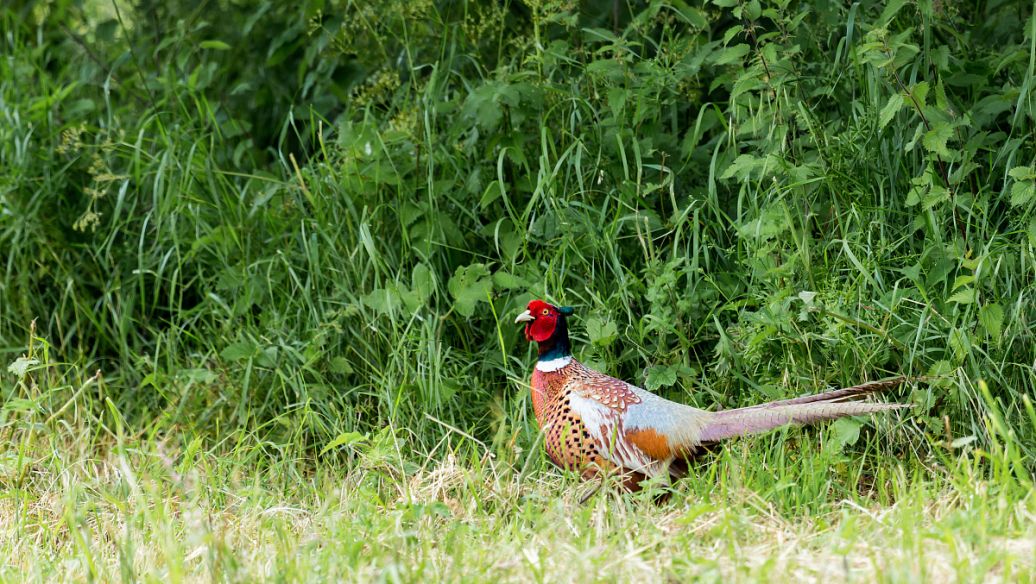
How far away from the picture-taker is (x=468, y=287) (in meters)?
4.20

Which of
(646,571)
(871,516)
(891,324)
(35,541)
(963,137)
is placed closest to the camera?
(646,571)

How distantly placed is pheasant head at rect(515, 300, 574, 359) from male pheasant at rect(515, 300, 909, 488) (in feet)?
0.46

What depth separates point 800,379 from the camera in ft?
12.3

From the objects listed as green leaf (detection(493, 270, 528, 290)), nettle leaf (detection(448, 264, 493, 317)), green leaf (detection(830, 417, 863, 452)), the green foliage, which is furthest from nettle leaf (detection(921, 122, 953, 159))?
nettle leaf (detection(448, 264, 493, 317))

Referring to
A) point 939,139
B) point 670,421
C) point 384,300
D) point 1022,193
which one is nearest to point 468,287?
point 384,300

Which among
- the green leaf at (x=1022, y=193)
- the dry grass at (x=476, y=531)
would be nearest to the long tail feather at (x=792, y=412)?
the dry grass at (x=476, y=531)

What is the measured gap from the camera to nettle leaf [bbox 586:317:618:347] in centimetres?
393

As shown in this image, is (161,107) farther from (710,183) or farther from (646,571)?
(646,571)

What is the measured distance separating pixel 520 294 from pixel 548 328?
23.1 inches

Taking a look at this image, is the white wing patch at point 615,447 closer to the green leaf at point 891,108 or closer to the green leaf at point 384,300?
the green leaf at point 384,300

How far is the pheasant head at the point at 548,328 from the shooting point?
146 inches

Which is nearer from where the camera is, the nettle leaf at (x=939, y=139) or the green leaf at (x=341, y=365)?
the nettle leaf at (x=939, y=139)

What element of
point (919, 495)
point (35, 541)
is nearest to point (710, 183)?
point (919, 495)

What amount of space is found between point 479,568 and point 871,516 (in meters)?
0.99
